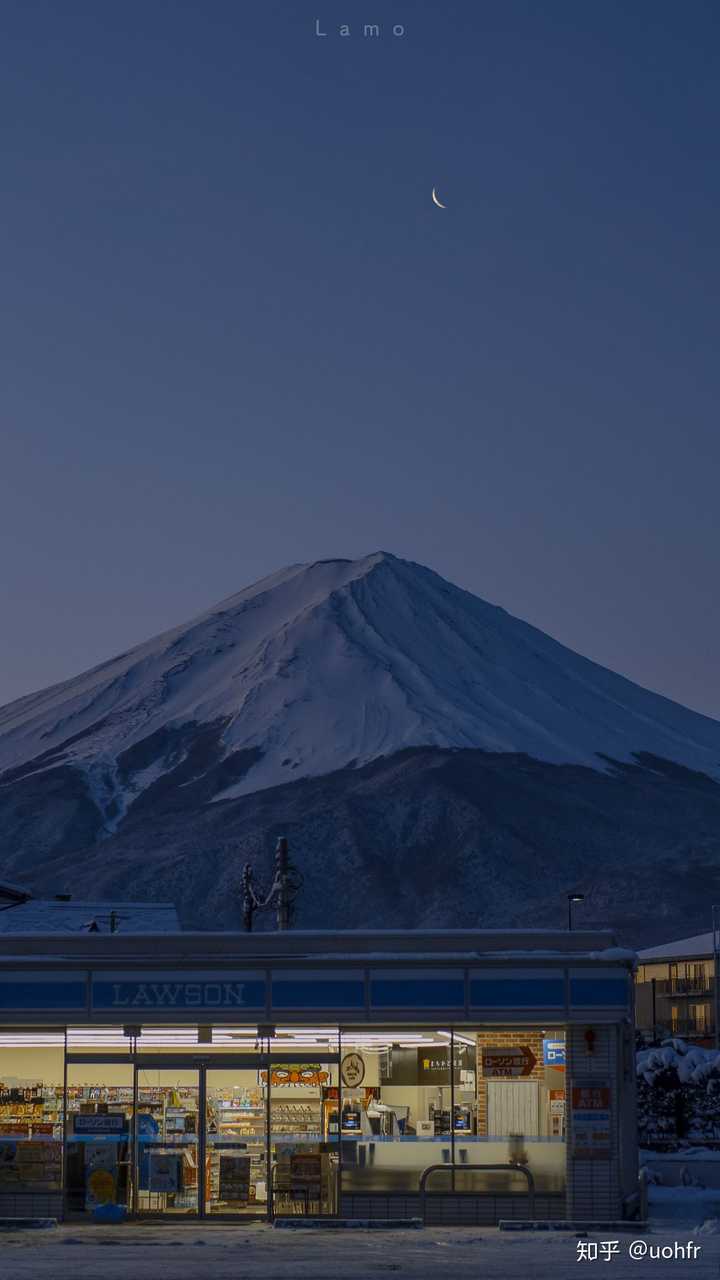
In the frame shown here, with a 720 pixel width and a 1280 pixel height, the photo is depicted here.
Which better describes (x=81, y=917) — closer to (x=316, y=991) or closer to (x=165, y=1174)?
(x=165, y=1174)

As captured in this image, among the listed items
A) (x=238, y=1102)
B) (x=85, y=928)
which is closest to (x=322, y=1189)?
(x=238, y=1102)

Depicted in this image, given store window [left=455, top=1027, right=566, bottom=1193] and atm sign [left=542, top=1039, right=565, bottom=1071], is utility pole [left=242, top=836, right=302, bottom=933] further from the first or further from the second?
atm sign [left=542, top=1039, right=565, bottom=1071]

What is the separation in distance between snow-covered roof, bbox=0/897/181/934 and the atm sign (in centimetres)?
3537

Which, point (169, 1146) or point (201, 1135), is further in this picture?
point (169, 1146)

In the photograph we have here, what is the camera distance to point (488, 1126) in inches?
1184

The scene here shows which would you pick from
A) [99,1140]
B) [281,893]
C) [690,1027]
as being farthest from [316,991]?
[690,1027]

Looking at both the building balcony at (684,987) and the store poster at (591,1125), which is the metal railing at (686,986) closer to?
the building balcony at (684,987)

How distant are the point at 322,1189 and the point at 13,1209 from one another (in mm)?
4496

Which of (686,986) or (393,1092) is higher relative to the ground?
(686,986)

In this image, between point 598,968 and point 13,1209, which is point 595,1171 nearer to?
point 598,968

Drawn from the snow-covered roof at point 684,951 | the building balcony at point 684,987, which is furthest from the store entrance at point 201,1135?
the snow-covered roof at point 684,951

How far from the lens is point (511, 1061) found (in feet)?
99.5

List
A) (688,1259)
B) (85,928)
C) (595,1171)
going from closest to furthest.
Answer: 1. (688,1259)
2. (595,1171)
3. (85,928)

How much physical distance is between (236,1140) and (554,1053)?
4864 mm
